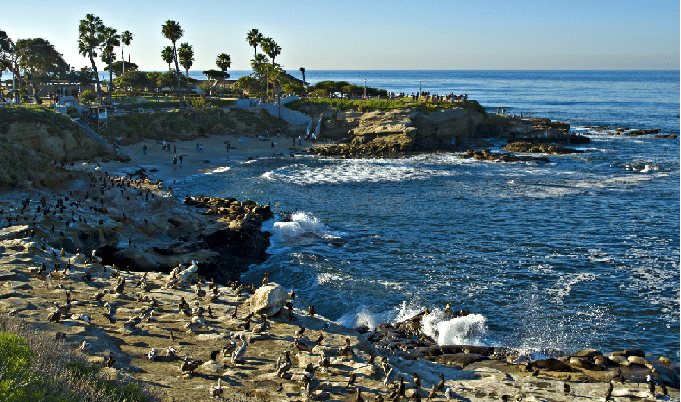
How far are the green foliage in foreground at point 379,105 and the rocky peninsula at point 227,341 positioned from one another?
174 ft

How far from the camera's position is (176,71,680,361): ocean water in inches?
953

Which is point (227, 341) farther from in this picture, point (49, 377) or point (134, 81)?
point (134, 81)

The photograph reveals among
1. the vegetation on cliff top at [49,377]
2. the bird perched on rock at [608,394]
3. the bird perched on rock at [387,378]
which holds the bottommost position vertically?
the bird perched on rock at [608,394]

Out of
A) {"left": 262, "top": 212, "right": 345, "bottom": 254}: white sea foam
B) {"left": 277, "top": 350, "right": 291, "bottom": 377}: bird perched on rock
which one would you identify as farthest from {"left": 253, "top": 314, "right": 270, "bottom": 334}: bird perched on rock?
{"left": 262, "top": 212, "right": 345, "bottom": 254}: white sea foam

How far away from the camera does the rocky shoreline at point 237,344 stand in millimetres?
15047

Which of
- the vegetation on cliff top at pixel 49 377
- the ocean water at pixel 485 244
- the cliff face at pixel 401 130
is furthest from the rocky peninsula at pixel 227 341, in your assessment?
the cliff face at pixel 401 130

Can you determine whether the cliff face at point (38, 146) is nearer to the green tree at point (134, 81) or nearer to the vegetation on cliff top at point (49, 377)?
the vegetation on cliff top at point (49, 377)

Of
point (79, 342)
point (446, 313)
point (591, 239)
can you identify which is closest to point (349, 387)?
point (79, 342)

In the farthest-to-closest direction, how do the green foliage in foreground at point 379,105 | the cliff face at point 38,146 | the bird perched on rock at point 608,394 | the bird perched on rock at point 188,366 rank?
the green foliage in foreground at point 379,105, the cliff face at point 38,146, the bird perched on rock at point 608,394, the bird perched on rock at point 188,366

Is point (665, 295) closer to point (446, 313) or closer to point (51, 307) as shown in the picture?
point (446, 313)

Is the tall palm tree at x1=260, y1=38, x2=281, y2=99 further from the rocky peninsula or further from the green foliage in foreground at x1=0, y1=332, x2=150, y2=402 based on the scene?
the green foliage in foreground at x1=0, y1=332, x2=150, y2=402

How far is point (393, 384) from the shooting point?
1522cm

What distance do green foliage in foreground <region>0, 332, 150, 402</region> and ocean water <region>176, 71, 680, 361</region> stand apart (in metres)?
13.7

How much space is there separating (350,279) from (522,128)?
6290 cm
